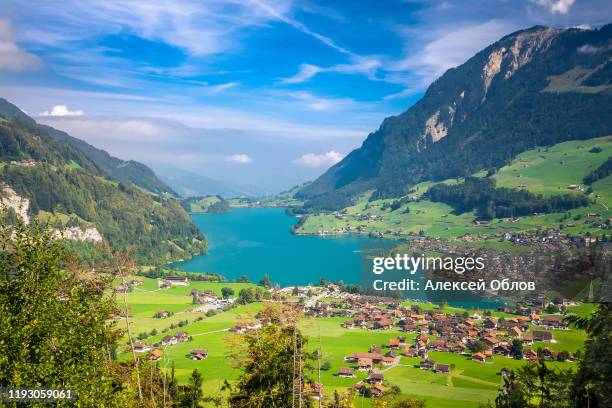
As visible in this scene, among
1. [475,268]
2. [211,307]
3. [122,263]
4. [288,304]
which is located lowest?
[211,307]

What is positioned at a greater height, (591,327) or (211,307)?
(591,327)

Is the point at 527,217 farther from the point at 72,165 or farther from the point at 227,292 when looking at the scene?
the point at 72,165

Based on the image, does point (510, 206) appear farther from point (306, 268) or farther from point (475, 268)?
point (475, 268)

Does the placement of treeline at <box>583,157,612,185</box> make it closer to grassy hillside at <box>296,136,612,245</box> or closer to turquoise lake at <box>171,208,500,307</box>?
grassy hillside at <box>296,136,612,245</box>

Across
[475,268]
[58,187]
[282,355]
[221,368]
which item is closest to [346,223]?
[58,187]

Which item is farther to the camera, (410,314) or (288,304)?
(410,314)

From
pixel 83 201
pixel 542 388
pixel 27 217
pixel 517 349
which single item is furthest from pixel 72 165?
pixel 542 388

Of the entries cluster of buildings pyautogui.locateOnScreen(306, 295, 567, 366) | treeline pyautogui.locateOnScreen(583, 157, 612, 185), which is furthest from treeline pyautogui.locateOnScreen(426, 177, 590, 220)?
cluster of buildings pyautogui.locateOnScreen(306, 295, 567, 366)
